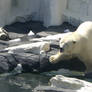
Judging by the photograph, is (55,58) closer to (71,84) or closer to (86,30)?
(86,30)

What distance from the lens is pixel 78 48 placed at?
38.2 ft

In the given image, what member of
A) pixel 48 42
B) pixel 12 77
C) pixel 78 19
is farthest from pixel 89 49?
pixel 78 19

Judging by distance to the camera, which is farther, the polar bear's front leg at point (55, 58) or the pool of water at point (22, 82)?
the polar bear's front leg at point (55, 58)

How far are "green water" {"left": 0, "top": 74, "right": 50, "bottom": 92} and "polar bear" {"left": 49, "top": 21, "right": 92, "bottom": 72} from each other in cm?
62

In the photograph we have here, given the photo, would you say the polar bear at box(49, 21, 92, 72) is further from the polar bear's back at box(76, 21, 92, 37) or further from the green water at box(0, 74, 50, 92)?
the green water at box(0, 74, 50, 92)

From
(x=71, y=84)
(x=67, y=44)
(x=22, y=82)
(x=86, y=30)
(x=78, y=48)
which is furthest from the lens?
(x=86, y=30)

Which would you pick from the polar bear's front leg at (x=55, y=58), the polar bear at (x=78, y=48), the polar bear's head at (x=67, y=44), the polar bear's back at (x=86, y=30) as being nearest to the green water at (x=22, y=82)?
the polar bear's front leg at (x=55, y=58)

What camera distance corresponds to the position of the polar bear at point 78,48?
11.5 m

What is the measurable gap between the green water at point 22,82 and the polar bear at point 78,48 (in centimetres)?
62

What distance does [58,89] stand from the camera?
31.3 ft

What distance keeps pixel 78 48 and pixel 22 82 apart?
1.62 meters

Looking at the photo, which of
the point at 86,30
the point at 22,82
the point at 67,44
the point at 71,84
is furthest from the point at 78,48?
the point at 71,84

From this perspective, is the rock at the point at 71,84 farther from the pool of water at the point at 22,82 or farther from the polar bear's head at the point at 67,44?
the polar bear's head at the point at 67,44

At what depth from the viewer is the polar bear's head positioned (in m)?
11.4
